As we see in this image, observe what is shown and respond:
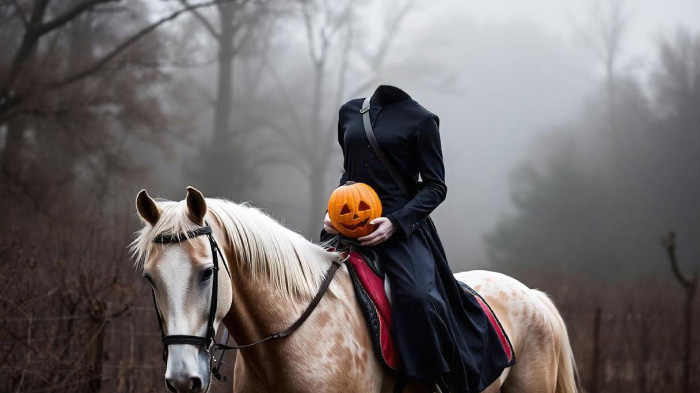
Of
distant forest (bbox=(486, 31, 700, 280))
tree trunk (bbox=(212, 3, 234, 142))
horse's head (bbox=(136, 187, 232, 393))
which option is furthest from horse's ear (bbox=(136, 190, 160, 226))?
tree trunk (bbox=(212, 3, 234, 142))

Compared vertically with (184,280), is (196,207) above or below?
above

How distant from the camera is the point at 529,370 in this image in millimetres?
4664

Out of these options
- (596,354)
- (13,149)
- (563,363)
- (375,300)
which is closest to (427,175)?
(375,300)

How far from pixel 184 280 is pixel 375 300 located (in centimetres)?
117

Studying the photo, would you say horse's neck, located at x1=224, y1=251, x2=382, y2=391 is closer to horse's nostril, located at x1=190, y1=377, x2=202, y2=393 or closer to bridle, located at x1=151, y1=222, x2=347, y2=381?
bridle, located at x1=151, y1=222, x2=347, y2=381

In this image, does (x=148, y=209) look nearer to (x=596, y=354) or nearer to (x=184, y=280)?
(x=184, y=280)

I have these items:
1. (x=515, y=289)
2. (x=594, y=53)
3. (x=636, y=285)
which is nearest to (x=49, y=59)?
(x=515, y=289)

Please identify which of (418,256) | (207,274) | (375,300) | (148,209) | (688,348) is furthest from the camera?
(688,348)

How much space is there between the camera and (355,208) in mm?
3643

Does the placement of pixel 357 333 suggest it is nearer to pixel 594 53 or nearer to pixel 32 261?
pixel 32 261

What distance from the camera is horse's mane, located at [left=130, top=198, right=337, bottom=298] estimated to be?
3117 millimetres

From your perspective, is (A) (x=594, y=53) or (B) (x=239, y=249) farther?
(A) (x=594, y=53)

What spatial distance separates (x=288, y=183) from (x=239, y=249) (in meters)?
26.1

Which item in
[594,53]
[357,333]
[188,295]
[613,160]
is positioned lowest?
[357,333]
